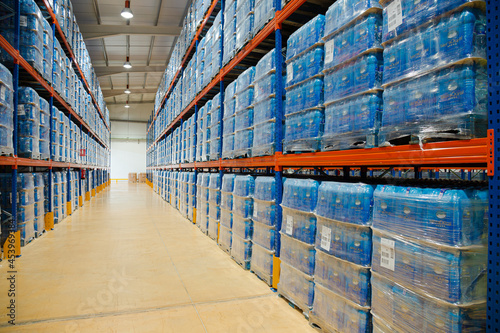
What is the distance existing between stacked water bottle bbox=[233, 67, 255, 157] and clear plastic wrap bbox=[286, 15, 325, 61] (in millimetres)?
1174

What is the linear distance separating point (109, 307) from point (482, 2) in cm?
391

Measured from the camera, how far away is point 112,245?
5.83 meters

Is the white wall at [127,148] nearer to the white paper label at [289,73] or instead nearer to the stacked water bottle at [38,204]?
the stacked water bottle at [38,204]

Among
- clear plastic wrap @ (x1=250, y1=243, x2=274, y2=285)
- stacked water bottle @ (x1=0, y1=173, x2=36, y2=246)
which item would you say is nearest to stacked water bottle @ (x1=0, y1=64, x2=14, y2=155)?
stacked water bottle @ (x1=0, y1=173, x2=36, y2=246)

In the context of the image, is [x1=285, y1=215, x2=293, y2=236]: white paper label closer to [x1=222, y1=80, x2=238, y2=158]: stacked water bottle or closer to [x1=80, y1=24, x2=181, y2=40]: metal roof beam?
[x1=222, y1=80, x2=238, y2=158]: stacked water bottle

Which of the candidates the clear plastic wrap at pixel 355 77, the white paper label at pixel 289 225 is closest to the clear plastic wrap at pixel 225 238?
the white paper label at pixel 289 225

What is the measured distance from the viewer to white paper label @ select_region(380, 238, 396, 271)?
1.99 meters

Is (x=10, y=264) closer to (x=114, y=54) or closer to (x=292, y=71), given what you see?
(x=292, y=71)

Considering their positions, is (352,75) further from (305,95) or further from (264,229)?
(264,229)

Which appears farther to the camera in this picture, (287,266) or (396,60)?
(287,266)

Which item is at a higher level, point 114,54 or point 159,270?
point 114,54

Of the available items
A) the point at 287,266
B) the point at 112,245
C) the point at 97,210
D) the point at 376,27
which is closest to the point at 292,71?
the point at 376,27

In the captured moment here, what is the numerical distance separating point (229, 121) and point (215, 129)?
0.92 metres

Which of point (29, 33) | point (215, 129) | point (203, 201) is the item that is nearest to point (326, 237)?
point (215, 129)
